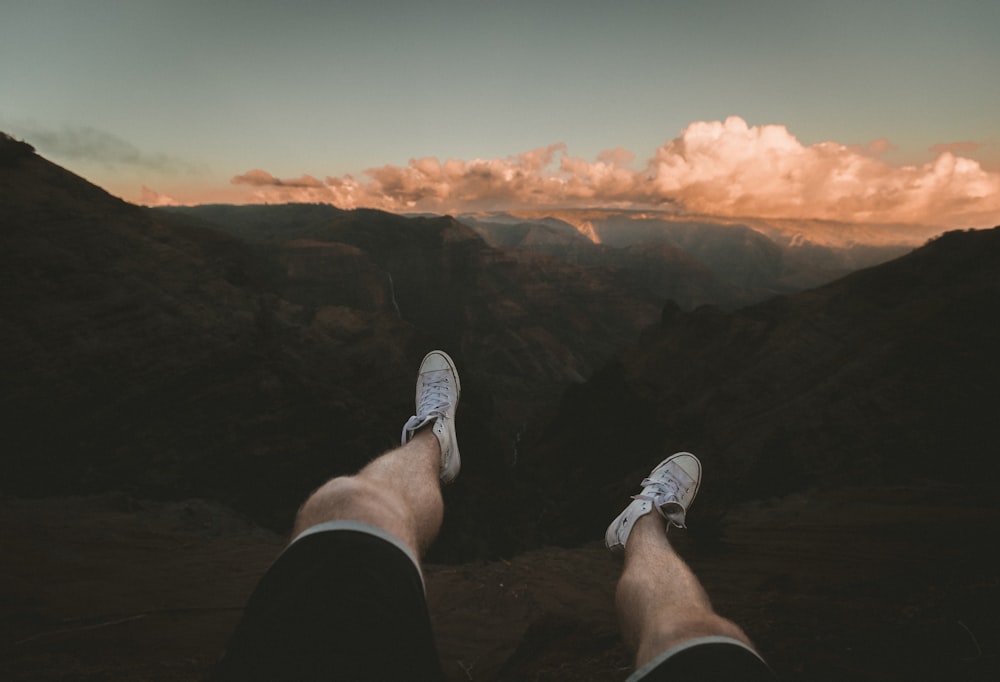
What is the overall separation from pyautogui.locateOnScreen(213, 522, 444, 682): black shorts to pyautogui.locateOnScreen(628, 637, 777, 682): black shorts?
557 mm

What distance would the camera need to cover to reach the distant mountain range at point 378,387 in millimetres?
8531

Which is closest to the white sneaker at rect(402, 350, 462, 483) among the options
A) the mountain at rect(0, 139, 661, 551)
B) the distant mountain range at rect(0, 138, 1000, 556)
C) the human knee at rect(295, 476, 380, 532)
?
the human knee at rect(295, 476, 380, 532)

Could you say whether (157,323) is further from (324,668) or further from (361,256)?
(361,256)

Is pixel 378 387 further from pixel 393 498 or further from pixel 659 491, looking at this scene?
pixel 393 498

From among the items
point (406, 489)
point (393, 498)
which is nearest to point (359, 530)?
point (393, 498)

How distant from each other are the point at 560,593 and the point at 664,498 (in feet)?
7.91

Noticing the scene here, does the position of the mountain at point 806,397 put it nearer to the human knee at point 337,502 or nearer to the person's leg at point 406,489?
the person's leg at point 406,489

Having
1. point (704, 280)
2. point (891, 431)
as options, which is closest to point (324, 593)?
point (891, 431)

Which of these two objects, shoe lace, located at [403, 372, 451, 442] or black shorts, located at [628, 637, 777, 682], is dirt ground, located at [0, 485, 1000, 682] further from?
shoe lace, located at [403, 372, 451, 442]

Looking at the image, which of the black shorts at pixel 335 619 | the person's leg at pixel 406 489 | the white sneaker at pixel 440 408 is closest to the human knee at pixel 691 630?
the black shorts at pixel 335 619

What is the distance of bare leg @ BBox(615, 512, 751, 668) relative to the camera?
127 centimetres

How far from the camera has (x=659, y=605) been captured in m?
1.55

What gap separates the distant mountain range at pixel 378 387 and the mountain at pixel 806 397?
0.08 meters

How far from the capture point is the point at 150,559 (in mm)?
4621
